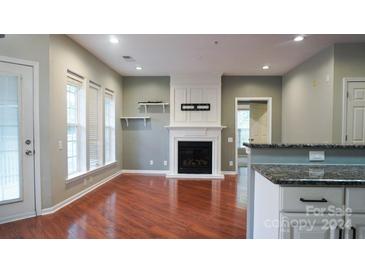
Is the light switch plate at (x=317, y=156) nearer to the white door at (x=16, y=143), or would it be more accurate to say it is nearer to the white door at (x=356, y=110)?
the white door at (x=356, y=110)

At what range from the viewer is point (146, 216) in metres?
3.17

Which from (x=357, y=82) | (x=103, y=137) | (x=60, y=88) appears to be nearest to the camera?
(x=60, y=88)

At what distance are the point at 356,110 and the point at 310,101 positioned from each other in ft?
3.19

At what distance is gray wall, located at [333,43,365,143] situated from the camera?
12.4ft

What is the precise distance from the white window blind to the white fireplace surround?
70.5 inches

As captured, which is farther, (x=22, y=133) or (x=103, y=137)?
(x=103, y=137)

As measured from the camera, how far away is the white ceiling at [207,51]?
3643 mm

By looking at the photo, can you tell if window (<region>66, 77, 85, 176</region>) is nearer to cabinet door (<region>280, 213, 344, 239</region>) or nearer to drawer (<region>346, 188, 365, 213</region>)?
cabinet door (<region>280, 213, 344, 239</region>)

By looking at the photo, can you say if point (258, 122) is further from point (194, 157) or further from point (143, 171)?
point (143, 171)

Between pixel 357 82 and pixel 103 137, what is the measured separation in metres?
5.07
